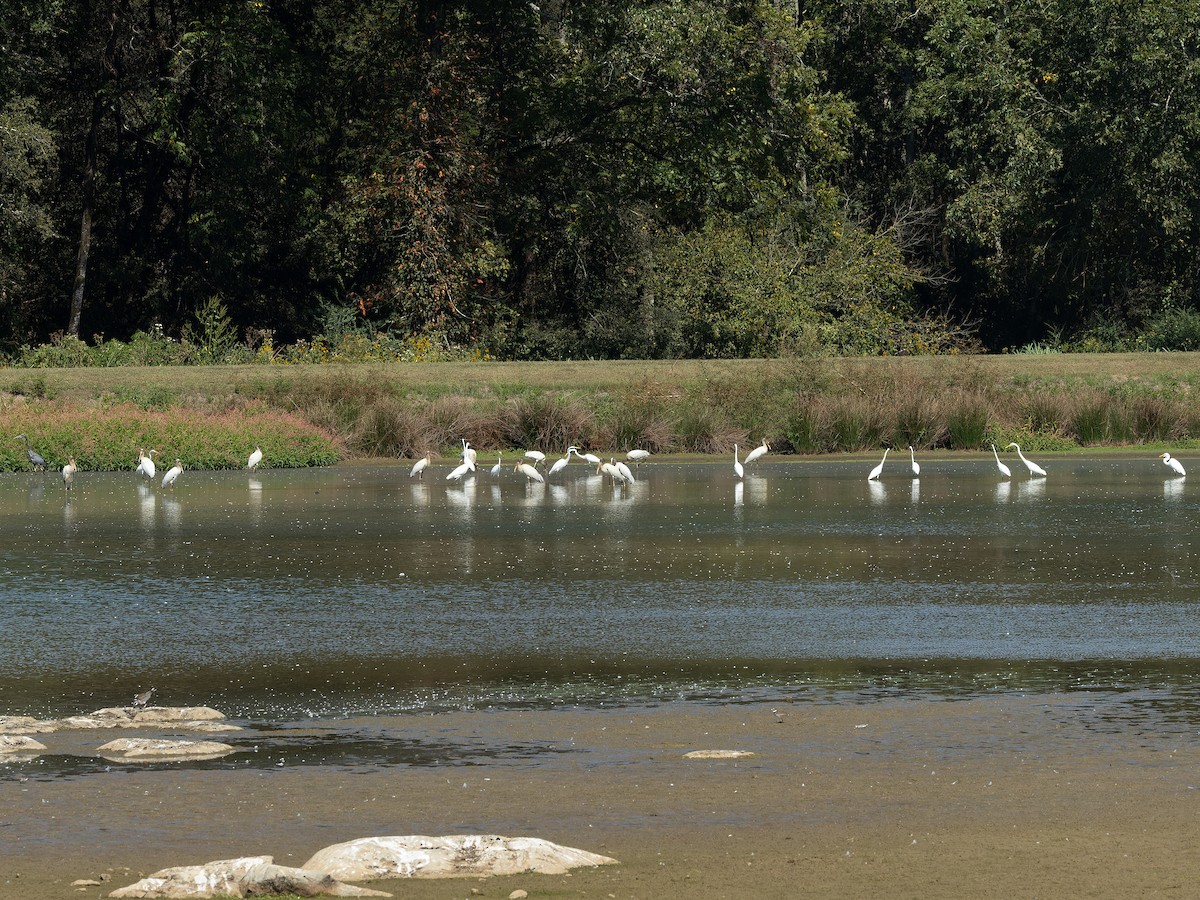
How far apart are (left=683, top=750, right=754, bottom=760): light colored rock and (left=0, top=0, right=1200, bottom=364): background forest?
31430 mm

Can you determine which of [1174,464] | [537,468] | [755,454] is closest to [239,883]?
[1174,464]

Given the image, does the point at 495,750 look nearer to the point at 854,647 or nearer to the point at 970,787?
the point at 970,787

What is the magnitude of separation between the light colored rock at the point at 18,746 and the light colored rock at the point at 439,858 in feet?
8.14

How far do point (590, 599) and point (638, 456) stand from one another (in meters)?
15.7

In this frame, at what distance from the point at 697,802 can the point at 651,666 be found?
3.48m

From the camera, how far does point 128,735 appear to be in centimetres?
902

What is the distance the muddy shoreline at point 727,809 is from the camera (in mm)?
6605

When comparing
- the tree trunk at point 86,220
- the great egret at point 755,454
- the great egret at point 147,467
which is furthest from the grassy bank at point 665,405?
the tree trunk at point 86,220

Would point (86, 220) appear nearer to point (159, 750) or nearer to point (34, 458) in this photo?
point (34, 458)

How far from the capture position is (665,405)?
33531mm

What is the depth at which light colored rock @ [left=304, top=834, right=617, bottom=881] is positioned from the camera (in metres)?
6.58

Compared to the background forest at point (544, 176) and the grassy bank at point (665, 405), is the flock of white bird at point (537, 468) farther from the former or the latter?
the background forest at point (544, 176)

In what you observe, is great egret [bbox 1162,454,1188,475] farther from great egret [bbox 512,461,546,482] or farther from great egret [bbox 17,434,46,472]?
great egret [bbox 17,434,46,472]

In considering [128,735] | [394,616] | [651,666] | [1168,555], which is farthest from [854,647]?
[1168,555]
